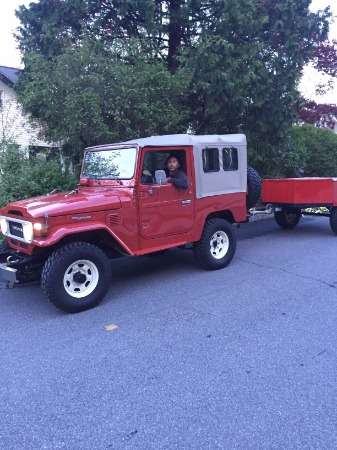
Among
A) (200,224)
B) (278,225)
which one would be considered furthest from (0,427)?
(278,225)

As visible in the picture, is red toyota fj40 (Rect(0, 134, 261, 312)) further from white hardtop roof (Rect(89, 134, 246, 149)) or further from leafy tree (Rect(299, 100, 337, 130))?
leafy tree (Rect(299, 100, 337, 130))

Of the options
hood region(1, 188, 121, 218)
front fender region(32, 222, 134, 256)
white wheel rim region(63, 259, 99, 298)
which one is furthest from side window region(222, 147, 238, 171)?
white wheel rim region(63, 259, 99, 298)

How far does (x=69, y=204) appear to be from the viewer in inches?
176

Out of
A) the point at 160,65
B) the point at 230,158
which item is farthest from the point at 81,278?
the point at 160,65

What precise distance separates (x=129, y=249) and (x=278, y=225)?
20.6ft

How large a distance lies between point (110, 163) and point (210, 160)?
160cm

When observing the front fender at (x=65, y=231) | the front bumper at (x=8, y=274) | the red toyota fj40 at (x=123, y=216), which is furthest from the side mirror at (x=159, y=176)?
the front bumper at (x=8, y=274)

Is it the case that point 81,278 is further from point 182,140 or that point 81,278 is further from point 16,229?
point 182,140

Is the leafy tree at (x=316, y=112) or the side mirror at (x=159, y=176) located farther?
the leafy tree at (x=316, y=112)

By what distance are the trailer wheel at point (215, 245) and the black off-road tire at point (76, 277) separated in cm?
178

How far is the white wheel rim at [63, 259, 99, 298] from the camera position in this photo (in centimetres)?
445

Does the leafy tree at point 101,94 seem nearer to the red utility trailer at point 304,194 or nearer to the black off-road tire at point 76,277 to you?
the red utility trailer at point 304,194

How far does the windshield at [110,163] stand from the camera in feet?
16.9

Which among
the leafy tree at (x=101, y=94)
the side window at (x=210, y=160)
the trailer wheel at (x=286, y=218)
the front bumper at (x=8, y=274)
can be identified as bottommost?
the trailer wheel at (x=286, y=218)
